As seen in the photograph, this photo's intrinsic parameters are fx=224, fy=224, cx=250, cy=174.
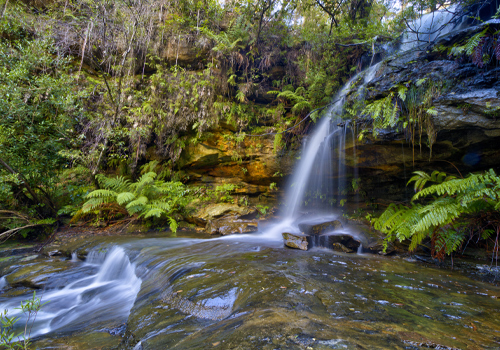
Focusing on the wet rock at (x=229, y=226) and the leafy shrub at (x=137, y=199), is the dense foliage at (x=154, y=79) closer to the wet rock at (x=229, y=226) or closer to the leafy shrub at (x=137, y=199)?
the leafy shrub at (x=137, y=199)

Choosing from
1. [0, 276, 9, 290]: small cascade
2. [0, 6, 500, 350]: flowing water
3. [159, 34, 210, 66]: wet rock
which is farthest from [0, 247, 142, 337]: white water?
[159, 34, 210, 66]: wet rock

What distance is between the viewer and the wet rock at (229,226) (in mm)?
6730

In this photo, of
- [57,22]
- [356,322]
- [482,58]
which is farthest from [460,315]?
[57,22]

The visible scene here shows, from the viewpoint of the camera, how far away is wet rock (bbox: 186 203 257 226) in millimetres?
7402

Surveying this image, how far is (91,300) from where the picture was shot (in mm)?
3713

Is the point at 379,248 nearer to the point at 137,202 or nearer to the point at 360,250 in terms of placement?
the point at 360,250

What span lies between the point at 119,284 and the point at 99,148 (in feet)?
19.2

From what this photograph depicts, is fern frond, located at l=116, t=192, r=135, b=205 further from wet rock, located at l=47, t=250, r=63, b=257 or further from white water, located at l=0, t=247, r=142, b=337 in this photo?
white water, located at l=0, t=247, r=142, b=337

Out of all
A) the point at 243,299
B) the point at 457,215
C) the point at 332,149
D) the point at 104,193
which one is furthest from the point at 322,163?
the point at 104,193

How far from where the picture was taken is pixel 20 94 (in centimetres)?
589

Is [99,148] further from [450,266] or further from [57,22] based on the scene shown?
[450,266]

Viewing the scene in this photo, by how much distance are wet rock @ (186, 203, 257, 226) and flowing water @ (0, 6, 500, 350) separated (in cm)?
→ 170

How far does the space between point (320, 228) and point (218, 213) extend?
3323 millimetres

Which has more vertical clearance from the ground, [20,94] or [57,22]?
[57,22]
